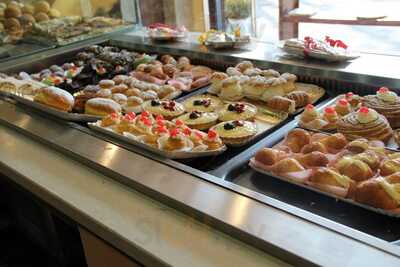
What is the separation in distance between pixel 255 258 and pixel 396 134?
1.84ft

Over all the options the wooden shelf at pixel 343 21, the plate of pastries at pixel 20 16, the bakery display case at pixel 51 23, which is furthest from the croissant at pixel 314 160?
the wooden shelf at pixel 343 21

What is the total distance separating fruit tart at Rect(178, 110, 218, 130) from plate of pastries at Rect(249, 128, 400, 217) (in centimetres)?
24

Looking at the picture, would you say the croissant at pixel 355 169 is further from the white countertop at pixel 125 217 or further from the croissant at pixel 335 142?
the white countertop at pixel 125 217

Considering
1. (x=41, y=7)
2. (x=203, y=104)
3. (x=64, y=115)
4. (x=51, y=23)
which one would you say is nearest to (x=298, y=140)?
(x=203, y=104)

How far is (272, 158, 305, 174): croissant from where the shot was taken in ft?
3.14

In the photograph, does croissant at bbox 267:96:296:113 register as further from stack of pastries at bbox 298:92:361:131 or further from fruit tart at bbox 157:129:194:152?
fruit tart at bbox 157:129:194:152

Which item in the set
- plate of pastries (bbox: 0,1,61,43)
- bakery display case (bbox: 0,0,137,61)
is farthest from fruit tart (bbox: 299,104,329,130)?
plate of pastries (bbox: 0,1,61,43)

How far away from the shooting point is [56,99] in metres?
1.42

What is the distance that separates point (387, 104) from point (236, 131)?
1.35ft

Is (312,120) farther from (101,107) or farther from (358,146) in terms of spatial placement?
(101,107)

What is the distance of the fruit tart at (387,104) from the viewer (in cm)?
116

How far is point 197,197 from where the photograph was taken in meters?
0.88

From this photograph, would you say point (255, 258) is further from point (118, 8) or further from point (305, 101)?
point (118, 8)

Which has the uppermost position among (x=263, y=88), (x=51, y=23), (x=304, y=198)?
(x=51, y=23)
